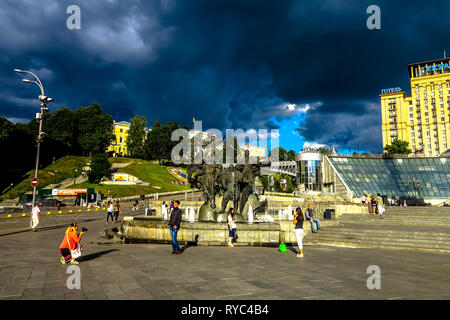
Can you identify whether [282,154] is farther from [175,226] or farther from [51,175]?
[175,226]

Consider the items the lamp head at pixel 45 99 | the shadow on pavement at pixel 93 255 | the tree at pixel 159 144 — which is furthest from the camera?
the tree at pixel 159 144

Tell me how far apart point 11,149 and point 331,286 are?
3762 inches

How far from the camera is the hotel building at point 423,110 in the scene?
358ft

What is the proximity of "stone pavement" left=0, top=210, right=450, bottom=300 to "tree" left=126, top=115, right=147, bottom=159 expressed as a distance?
322 feet

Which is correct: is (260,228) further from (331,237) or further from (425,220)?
(425,220)

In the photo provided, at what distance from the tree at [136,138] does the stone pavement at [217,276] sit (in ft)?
322

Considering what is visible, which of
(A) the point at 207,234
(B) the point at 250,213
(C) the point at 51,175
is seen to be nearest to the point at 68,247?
(A) the point at 207,234

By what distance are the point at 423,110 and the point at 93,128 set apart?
425ft

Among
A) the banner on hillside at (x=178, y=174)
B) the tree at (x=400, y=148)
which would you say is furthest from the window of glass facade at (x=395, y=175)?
the banner on hillside at (x=178, y=174)

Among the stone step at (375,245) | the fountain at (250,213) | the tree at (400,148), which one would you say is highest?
the tree at (400,148)

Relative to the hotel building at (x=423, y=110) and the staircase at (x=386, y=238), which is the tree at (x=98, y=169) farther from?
the hotel building at (x=423, y=110)

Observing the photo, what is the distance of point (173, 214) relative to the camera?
10789 millimetres

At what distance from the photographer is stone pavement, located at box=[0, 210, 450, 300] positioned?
557cm
